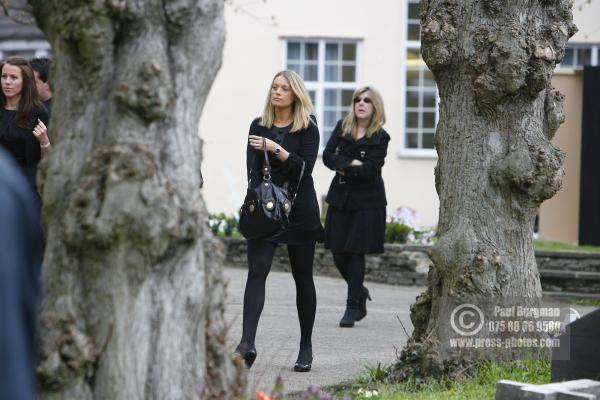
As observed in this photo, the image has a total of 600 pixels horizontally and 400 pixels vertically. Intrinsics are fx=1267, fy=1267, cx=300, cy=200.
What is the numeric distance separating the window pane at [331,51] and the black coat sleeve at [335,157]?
10.5 meters

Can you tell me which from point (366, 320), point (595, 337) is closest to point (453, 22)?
point (595, 337)

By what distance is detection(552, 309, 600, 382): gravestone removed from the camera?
634 cm

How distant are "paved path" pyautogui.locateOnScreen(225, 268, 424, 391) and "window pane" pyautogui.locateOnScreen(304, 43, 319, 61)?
303 inches

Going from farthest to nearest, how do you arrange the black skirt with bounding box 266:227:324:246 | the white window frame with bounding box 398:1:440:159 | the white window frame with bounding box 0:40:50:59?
the white window frame with bounding box 0:40:50:59
the white window frame with bounding box 398:1:440:159
the black skirt with bounding box 266:227:324:246

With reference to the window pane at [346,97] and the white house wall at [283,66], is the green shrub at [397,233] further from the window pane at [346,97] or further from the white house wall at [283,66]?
the window pane at [346,97]

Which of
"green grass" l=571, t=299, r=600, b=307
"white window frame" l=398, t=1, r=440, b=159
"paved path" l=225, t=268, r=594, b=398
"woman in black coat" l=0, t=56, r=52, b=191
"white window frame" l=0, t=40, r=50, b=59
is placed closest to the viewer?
"paved path" l=225, t=268, r=594, b=398

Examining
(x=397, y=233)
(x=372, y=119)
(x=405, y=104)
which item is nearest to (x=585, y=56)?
(x=405, y=104)

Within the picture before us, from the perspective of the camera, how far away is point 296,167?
8.20m

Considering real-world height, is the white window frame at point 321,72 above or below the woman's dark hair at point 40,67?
above

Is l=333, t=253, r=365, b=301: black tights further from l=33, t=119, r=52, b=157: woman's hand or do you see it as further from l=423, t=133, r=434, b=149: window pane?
l=423, t=133, r=434, b=149: window pane

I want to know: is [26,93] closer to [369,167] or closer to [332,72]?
[369,167]

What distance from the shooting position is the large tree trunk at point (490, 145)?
293 inches

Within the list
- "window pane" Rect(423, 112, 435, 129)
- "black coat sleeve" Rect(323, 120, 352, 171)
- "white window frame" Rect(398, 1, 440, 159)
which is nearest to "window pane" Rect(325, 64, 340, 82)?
"white window frame" Rect(398, 1, 440, 159)

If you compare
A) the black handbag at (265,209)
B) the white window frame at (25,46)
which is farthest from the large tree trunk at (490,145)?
the white window frame at (25,46)
